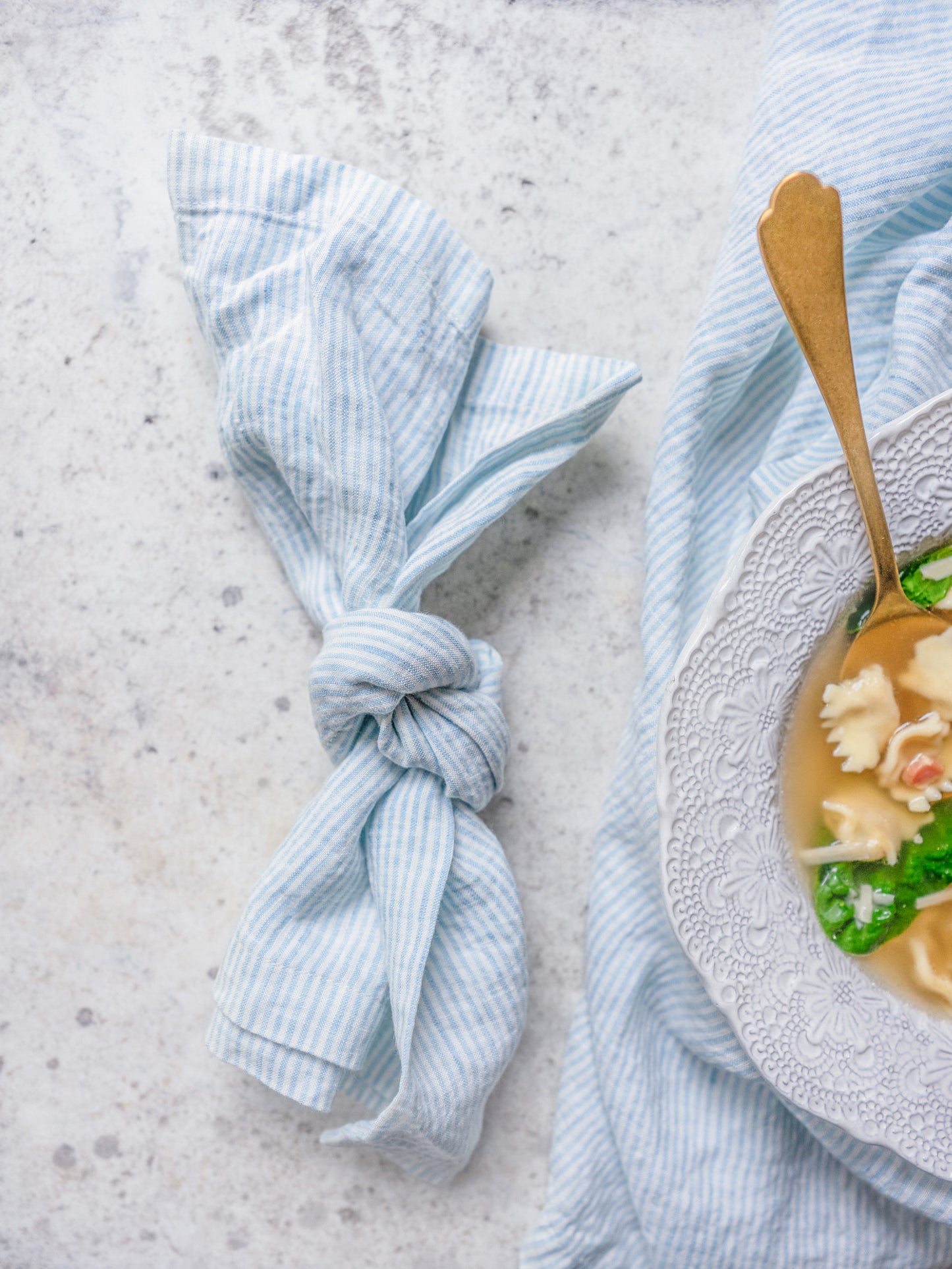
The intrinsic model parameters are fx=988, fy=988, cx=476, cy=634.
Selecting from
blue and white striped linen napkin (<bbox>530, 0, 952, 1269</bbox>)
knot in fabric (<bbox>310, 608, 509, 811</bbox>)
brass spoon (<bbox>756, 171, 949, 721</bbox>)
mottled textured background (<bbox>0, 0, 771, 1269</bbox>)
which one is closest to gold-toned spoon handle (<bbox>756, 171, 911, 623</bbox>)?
brass spoon (<bbox>756, 171, 949, 721</bbox>)

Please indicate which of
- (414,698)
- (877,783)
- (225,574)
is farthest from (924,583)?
(225,574)

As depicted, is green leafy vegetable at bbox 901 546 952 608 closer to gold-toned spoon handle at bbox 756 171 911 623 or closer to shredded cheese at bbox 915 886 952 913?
gold-toned spoon handle at bbox 756 171 911 623

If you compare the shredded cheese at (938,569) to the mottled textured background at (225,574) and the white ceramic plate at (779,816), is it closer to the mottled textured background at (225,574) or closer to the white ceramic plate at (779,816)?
the white ceramic plate at (779,816)

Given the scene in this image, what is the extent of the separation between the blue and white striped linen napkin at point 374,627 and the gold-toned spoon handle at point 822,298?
190mm

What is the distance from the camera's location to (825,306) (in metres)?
0.76

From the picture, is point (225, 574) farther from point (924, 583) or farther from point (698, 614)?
point (924, 583)

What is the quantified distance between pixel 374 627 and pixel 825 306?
0.44 metres

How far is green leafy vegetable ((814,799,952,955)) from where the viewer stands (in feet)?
2.66

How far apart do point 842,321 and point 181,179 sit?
1.92 ft

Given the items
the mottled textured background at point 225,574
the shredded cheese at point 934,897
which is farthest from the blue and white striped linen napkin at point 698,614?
the shredded cheese at point 934,897

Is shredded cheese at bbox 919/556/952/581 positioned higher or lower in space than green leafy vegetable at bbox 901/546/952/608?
higher

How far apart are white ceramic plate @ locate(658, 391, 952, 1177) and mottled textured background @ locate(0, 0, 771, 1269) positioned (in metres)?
0.20

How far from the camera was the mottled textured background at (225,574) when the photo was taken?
0.96m

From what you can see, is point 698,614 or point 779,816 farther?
point 698,614
